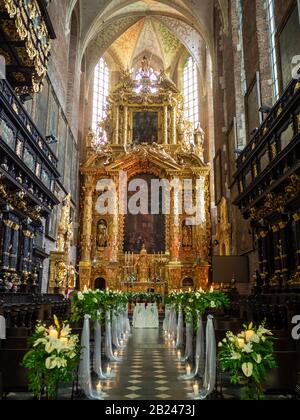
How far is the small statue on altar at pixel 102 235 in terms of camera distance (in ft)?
77.5

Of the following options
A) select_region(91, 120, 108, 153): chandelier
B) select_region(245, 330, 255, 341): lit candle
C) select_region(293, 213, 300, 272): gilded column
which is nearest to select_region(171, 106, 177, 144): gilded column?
select_region(91, 120, 108, 153): chandelier

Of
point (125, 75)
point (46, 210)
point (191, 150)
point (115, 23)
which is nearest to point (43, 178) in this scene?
point (46, 210)

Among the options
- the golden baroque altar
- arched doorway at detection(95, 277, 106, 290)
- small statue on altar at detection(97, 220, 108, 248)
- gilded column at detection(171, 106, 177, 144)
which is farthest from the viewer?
gilded column at detection(171, 106, 177, 144)

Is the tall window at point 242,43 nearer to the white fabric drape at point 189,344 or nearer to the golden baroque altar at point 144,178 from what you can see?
the golden baroque altar at point 144,178

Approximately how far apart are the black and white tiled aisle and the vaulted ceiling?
16.9m

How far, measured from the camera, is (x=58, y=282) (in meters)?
15.8

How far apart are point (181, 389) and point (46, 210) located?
9434 millimetres

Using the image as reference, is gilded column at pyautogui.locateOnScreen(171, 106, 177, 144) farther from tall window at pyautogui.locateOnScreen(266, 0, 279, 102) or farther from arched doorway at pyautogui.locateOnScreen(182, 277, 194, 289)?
tall window at pyautogui.locateOnScreen(266, 0, 279, 102)

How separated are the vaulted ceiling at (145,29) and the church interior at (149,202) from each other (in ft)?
0.35

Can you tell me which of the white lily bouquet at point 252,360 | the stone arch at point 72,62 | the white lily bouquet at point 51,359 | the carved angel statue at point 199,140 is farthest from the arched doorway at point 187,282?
the white lily bouquet at point 51,359

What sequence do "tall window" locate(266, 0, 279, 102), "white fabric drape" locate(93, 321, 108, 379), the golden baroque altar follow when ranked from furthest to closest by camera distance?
the golden baroque altar < "tall window" locate(266, 0, 279, 102) < "white fabric drape" locate(93, 321, 108, 379)

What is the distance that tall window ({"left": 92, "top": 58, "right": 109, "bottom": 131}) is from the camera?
1128 inches

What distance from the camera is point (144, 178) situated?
24734 millimetres
